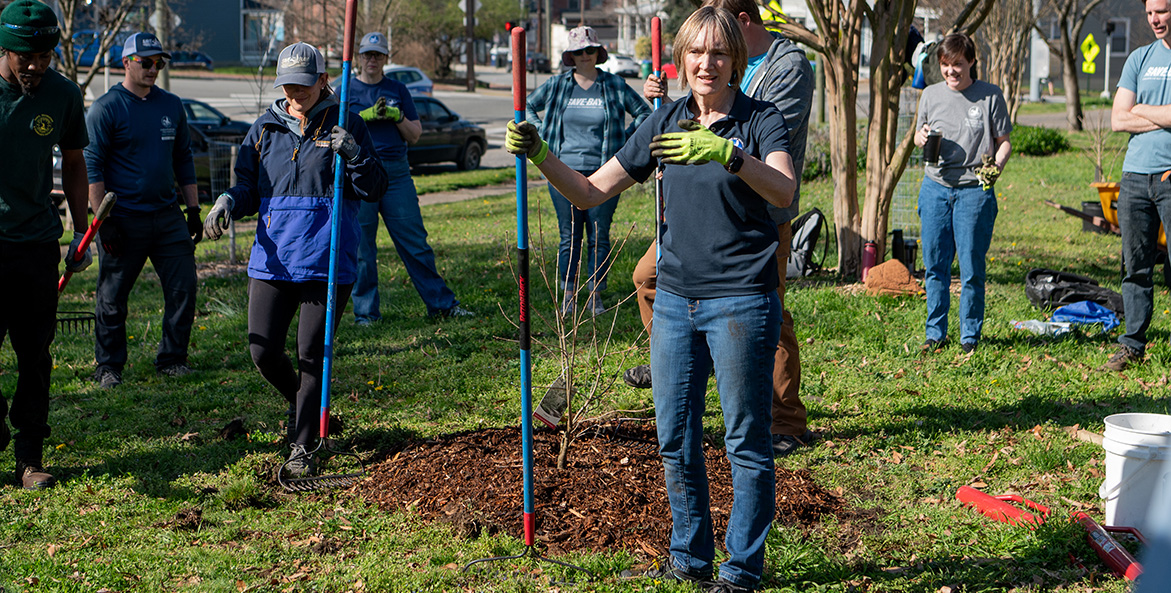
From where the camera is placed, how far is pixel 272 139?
4820mm

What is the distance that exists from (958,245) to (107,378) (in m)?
5.26

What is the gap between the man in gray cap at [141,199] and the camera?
621cm

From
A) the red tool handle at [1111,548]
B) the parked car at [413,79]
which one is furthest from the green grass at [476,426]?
the parked car at [413,79]

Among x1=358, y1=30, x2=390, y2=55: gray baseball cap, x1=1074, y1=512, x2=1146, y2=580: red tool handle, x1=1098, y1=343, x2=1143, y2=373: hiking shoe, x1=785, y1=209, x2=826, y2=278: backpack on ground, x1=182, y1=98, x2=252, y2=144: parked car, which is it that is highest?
x1=358, y1=30, x2=390, y2=55: gray baseball cap

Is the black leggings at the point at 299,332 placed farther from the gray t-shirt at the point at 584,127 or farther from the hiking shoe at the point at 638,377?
the gray t-shirt at the point at 584,127

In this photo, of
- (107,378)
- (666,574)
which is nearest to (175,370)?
(107,378)

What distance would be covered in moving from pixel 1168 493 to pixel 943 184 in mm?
5054

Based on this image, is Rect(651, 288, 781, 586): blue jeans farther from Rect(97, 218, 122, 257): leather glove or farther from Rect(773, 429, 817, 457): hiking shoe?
Rect(97, 218, 122, 257): leather glove

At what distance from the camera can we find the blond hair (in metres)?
3.25

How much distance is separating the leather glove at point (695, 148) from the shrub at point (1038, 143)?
16651 mm

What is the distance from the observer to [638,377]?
589cm

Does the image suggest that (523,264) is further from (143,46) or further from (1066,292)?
(1066,292)

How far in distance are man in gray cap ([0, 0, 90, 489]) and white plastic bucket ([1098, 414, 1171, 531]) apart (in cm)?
450

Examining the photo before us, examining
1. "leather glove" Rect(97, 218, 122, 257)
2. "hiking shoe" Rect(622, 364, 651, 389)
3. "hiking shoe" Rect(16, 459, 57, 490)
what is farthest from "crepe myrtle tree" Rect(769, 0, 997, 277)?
"hiking shoe" Rect(16, 459, 57, 490)
